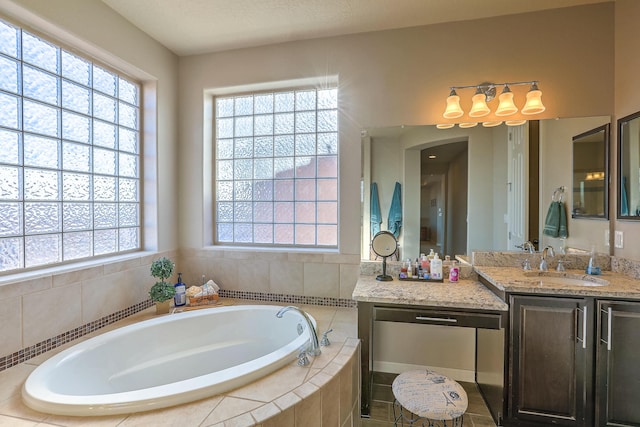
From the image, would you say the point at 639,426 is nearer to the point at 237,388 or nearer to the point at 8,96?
the point at 237,388

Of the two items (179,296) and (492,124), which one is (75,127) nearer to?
(179,296)

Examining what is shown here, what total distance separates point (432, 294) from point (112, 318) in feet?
7.39

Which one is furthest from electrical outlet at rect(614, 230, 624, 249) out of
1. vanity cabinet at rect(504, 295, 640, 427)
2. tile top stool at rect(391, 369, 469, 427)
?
tile top stool at rect(391, 369, 469, 427)

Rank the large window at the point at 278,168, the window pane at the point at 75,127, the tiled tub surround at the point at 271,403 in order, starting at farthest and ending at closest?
1. the large window at the point at 278,168
2. the window pane at the point at 75,127
3. the tiled tub surround at the point at 271,403

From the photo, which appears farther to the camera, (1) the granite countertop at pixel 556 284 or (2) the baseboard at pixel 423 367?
(2) the baseboard at pixel 423 367

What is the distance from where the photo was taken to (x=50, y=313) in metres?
1.77

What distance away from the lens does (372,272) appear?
2.38 meters

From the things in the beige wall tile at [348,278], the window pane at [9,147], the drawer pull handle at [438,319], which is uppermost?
the window pane at [9,147]

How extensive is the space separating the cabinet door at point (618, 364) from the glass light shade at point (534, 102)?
1.28m

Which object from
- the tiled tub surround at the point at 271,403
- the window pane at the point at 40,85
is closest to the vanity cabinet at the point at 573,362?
the tiled tub surround at the point at 271,403

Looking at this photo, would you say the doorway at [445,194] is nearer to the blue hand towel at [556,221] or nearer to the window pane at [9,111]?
the blue hand towel at [556,221]

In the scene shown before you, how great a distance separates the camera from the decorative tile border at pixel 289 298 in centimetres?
247

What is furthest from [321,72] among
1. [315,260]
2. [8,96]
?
[8,96]

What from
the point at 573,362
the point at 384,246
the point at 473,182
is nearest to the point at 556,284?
the point at 573,362
